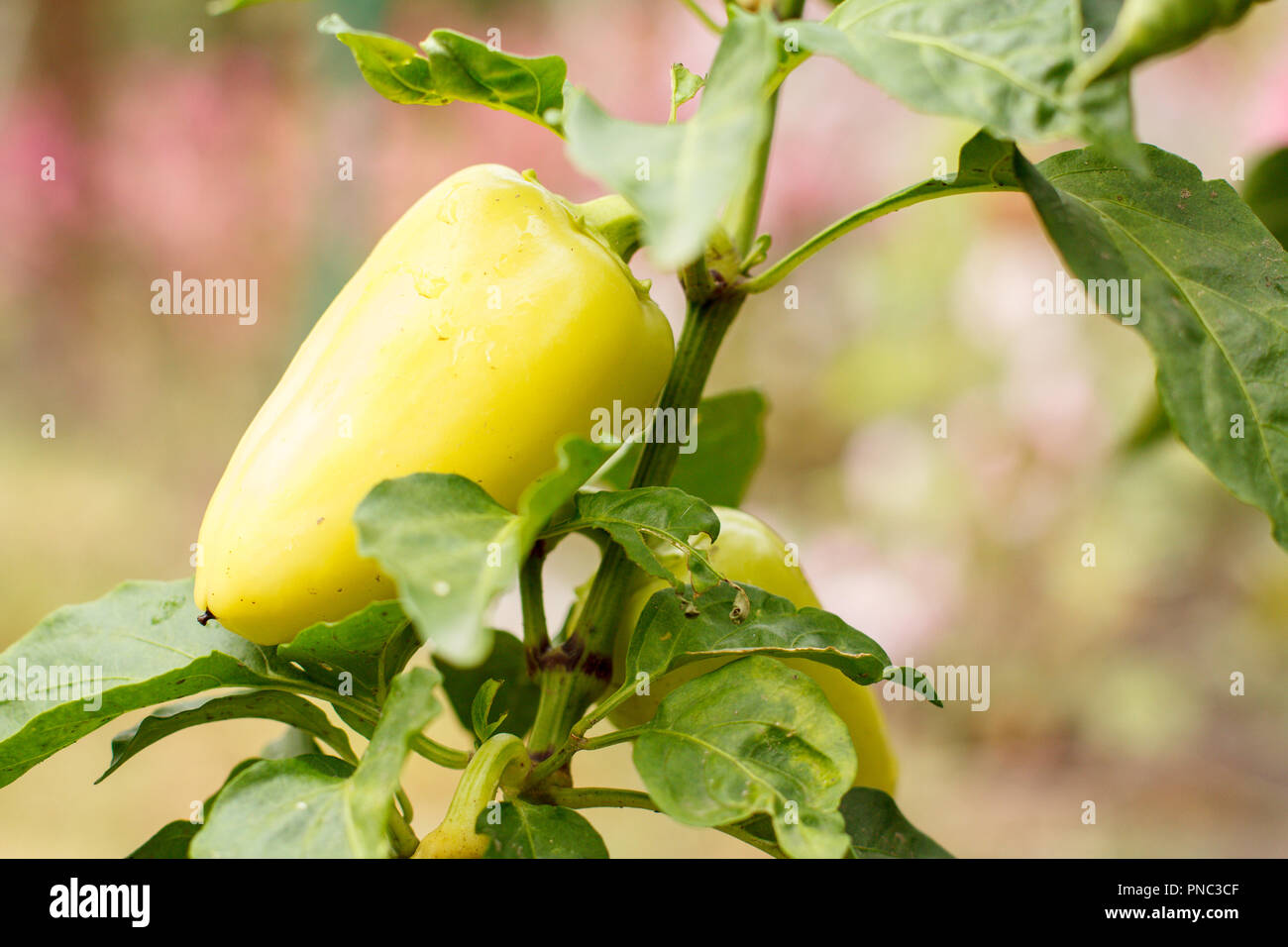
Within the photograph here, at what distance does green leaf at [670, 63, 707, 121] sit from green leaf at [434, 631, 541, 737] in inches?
8.7

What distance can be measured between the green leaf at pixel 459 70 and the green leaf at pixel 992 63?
3.4 inches

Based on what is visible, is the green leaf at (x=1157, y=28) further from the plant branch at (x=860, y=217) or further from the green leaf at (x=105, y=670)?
the green leaf at (x=105, y=670)

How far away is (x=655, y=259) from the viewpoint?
0.62ft

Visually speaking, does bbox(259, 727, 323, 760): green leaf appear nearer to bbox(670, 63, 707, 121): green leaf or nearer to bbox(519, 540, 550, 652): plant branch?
bbox(519, 540, 550, 652): plant branch

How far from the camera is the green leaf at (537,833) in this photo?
0.96 ft

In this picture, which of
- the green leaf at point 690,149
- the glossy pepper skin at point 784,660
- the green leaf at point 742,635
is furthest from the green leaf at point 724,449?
the green leaf at point 690,149

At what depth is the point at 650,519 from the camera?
0.31 meters

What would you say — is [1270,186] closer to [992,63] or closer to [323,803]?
[992,63]

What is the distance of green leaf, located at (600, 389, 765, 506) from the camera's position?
50 cm

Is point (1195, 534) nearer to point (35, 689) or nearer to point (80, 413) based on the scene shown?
point (35, 689)

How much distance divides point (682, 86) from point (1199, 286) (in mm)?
164

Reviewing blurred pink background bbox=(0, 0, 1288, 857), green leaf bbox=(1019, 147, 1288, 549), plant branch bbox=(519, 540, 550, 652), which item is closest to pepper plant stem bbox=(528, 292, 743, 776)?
plant branch bbox=(519, 540, 550, 652)
